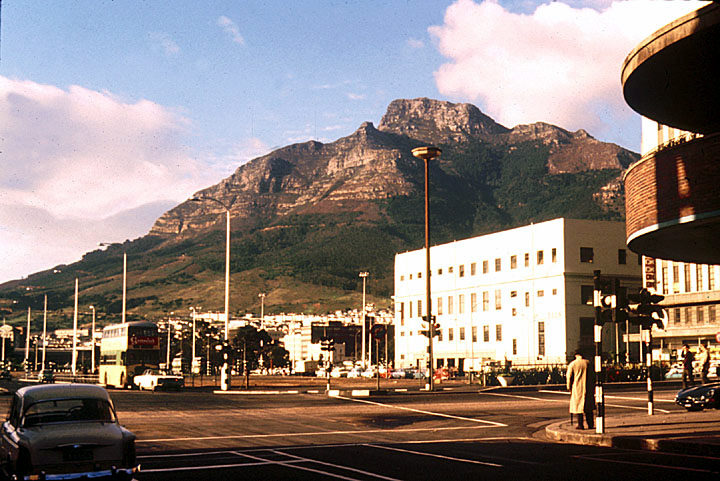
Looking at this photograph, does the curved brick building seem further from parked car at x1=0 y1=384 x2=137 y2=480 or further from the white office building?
the white office building

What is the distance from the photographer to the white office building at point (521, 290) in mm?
86688

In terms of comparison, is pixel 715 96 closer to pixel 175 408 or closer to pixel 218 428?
pixel 218 428

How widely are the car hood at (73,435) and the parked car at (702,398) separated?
21079 mm

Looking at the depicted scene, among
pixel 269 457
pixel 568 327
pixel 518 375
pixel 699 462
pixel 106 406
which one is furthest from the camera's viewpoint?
pixel 568 327

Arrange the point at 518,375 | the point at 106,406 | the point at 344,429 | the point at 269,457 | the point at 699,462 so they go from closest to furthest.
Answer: the point at 106,406 → the point at 699,462 → the point at 269,457 → the point at 344,429 → the point at 518,375

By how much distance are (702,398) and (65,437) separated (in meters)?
22.2

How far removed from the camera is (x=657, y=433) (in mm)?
19609

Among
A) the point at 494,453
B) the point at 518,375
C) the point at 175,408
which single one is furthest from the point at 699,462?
the point at 518,375

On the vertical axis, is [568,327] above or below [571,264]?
below

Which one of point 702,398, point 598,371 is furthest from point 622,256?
point 598,371

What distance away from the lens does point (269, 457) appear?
1738cm

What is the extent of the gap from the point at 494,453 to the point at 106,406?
28.6 ft

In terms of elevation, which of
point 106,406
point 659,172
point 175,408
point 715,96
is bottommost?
point 175,408

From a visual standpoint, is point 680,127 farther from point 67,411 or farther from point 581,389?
point 67,411
